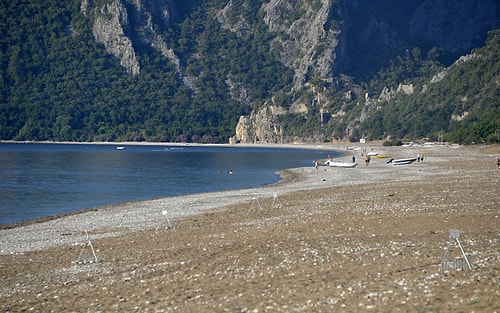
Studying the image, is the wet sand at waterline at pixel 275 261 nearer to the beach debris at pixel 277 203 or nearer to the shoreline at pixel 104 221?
the shoreline at pixel 104 221

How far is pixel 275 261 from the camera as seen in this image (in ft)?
58.0

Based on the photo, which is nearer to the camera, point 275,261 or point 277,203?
point 275,261

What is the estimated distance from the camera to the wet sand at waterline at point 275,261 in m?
14.1

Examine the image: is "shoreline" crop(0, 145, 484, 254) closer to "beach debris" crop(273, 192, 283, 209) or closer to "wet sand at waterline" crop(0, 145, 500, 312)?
"wet sand at waterline" crop(0, 145, 500, 312)

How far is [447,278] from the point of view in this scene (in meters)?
14.7

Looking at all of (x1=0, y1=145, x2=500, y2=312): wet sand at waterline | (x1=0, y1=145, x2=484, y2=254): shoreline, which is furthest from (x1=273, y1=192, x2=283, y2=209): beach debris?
(x1=0, y1=145, x2=500, y2=312): wet sand at waterline

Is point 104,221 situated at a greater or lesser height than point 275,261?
lesser

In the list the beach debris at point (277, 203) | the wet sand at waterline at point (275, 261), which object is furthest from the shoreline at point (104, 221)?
the beach debris at point (277, 203)

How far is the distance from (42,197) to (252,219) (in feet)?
85.8

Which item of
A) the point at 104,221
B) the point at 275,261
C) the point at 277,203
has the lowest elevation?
the point at 104,221

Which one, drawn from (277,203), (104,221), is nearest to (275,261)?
(104,221)

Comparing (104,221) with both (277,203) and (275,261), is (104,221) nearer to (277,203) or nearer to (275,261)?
(277,203)

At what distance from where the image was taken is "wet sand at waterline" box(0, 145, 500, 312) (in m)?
14.1

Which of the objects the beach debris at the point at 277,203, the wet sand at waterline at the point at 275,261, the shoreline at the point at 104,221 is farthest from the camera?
the beach debris at the point at 277,203
